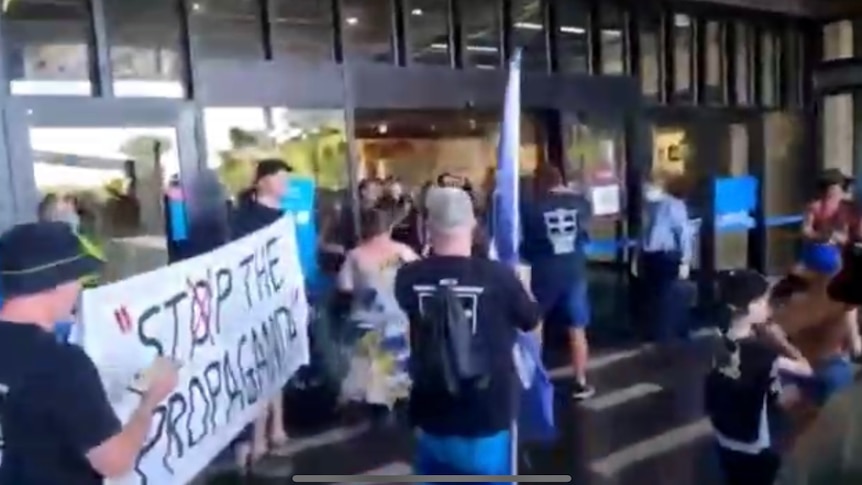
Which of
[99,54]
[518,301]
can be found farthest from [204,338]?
[99,54]

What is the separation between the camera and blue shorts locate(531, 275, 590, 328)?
203 centimetres

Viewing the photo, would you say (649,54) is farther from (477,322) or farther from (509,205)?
(477,322)

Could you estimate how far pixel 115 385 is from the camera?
57.1 inches

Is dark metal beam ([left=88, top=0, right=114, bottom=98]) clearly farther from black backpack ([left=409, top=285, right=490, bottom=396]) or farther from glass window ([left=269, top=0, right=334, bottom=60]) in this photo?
black backpack ([left=409, top=285, right=490, bottom=396])

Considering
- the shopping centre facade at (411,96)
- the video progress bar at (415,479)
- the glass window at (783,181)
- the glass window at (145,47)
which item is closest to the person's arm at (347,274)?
the shopping centre facade at (411,96)

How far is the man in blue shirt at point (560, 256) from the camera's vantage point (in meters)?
2.03

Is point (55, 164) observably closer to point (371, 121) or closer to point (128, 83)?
point (128, 83)

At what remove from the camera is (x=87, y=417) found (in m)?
1.27

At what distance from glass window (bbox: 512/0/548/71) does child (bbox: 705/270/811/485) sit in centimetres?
67

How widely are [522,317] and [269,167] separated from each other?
0.61 meters

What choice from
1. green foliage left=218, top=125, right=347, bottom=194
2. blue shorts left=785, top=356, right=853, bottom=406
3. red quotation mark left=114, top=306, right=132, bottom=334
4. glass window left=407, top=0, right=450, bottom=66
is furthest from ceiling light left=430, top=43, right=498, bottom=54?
red quotation mark left=114, top=306, right=132, bottom=334

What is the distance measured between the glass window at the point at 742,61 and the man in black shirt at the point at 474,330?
2.90 feet

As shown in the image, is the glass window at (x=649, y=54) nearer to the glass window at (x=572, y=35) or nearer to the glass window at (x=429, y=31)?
the glass window at (x=572, y=35)

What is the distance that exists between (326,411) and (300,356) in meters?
0.15
